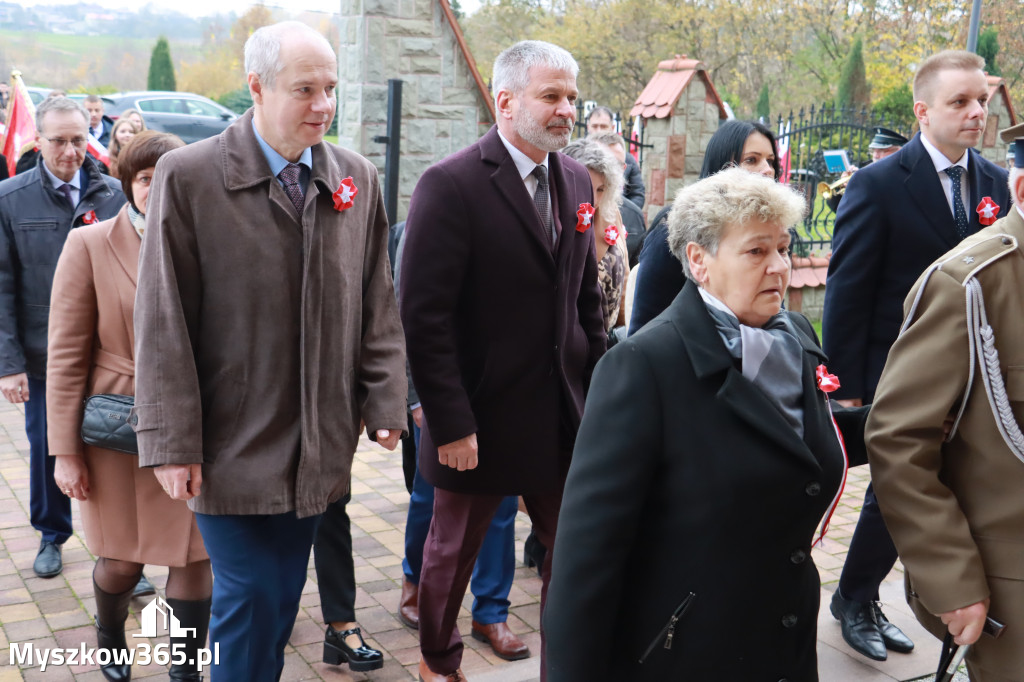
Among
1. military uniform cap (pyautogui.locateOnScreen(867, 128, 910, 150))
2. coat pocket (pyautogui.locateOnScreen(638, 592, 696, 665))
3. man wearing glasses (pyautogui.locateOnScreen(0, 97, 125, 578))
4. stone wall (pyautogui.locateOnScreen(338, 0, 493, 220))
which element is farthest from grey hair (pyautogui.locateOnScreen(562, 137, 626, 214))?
military uniform cap (pyautogui.locateOnScreen(867, 128, 910, 150))

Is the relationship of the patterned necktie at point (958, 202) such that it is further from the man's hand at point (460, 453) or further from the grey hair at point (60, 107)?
the grey hair at point (60, 107)

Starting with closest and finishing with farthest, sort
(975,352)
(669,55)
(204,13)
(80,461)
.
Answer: (975,352) → (80,461) → (669,55) → (204,13)

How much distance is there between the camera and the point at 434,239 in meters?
3.42

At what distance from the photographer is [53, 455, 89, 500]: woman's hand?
3635 millimetres

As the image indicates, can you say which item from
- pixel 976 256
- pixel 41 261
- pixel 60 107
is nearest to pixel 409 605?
pixel 41 261

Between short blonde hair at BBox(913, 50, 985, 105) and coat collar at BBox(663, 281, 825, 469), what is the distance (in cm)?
243

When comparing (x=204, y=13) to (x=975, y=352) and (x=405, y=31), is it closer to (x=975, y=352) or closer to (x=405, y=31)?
(x=405, y=31)

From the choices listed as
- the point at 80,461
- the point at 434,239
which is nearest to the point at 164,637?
the point at 80,461

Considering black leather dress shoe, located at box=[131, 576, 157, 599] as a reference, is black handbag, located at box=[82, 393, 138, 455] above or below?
above

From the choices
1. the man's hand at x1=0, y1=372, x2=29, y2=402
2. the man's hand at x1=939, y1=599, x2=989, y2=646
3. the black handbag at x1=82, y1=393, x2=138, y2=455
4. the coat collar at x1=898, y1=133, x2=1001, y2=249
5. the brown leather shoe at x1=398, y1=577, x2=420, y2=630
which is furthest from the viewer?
A: the man's hand at x1=0, y1=372, x2=29, y2=402

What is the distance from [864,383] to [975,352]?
1814mm

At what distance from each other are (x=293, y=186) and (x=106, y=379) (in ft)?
3.77

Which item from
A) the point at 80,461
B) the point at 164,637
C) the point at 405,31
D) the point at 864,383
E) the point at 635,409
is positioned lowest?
the point at 164,637

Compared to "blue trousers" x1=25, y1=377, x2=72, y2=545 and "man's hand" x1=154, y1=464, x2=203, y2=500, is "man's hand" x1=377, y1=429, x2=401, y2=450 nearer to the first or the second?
"man's hand" x1=154, y1=464, x2=203, y2=500
